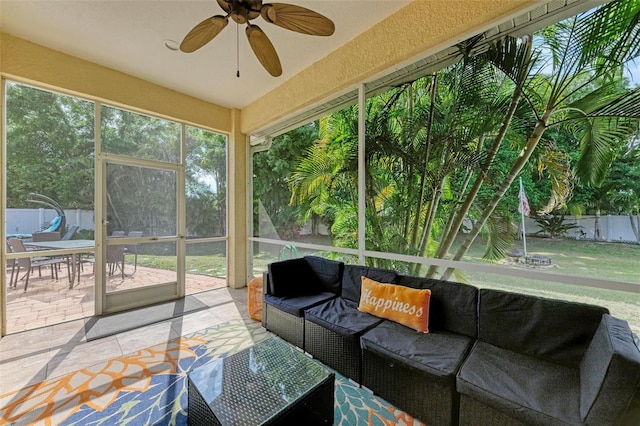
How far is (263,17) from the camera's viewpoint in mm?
1634

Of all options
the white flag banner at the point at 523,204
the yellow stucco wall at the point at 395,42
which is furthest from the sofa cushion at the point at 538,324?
the yellow stucco wall at the point at 395,42

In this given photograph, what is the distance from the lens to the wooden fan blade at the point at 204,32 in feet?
5.50

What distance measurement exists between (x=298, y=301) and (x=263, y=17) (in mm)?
2357

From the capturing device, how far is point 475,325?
1.84 meters

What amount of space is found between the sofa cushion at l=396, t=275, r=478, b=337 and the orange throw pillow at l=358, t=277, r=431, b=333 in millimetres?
96

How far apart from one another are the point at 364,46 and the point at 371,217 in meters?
1.78

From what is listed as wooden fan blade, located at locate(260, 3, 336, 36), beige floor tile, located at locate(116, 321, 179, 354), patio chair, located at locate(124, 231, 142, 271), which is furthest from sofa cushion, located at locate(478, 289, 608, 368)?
patio chair, located at locate(124, 231, 142, 271)

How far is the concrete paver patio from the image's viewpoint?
9.28ft

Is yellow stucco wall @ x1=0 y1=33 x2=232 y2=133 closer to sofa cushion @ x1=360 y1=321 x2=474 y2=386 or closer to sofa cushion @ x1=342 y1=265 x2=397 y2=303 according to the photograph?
sofa cushion @ x1=342 y1=265 x2=397 y2=303

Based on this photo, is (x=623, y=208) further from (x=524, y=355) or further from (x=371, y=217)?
(x=371, y=217)

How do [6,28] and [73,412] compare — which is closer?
[73,412]

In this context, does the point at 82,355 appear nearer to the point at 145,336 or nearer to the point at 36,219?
the point at 145,336

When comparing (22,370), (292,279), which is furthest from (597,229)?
(22,370)

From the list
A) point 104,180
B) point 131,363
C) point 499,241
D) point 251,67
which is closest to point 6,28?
point 104,180
